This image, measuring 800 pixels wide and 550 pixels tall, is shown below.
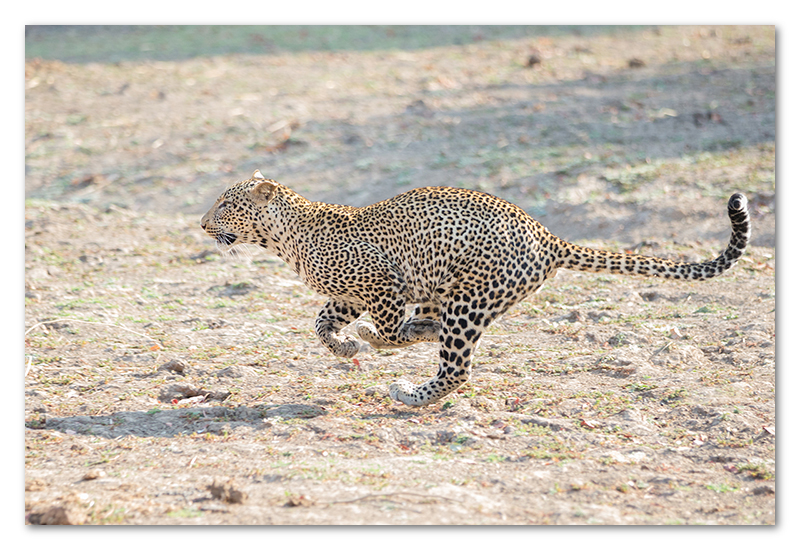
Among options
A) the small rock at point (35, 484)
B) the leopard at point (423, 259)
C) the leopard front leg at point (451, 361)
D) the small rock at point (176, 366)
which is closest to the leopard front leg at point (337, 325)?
the leopard at point (423, 259)

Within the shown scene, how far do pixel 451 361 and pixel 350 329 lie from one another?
2701 mm

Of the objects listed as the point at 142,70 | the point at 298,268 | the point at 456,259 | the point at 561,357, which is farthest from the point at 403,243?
the point at 142,70

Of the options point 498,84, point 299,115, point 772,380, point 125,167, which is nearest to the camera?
point 772,380

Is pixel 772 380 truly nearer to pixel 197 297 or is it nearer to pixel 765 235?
pixel 765 235

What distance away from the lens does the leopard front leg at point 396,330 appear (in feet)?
22.5

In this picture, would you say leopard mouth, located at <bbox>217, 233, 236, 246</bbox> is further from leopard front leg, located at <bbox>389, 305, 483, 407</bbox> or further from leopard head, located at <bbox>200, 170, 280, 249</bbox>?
leopard front leg, located at <bbox>389, 305, 483, 407</bbox>

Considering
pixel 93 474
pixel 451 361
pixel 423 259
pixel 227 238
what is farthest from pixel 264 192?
pixel 93 474

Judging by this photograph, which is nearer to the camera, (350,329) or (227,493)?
(227,493)

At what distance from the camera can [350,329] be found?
916 centimetres

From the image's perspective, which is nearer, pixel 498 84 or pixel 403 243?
pixel 403 243

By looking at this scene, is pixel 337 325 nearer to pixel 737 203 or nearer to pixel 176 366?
pixel 176 366

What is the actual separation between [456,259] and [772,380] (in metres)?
2.95

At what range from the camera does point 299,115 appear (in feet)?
53.1

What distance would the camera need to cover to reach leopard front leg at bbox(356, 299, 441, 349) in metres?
6.85
